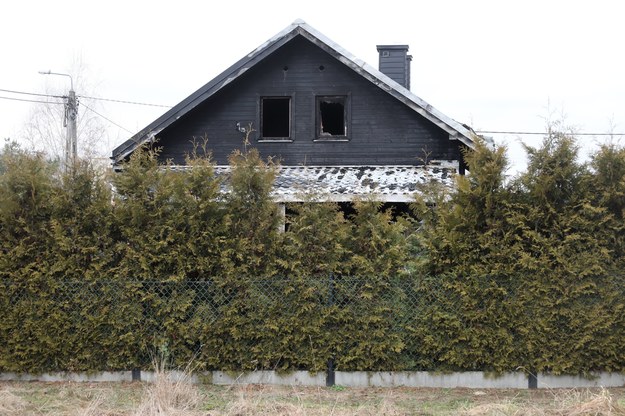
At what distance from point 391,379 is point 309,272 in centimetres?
170

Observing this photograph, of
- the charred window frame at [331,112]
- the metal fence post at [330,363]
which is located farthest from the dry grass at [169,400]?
the charred window frame at [331,112]

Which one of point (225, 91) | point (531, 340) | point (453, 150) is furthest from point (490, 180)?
point (225, 91)

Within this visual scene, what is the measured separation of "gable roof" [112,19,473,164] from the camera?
15695 millimetres

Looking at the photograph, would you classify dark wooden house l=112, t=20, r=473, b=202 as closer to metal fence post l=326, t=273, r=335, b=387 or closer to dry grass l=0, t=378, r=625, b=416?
metal fence post l=326, t=273, r=335, b=387

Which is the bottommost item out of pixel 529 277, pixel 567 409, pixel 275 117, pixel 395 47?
pixel 567 409

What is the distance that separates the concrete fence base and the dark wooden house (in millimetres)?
7300

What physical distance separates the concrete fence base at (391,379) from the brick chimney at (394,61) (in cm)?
1281

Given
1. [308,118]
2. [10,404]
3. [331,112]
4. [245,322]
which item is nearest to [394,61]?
[331,112]

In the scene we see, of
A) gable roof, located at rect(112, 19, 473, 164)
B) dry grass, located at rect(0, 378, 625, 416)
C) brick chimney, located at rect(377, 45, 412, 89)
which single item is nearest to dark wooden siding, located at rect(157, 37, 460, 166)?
gable roof, located at rect(112, 19, 473, 164)

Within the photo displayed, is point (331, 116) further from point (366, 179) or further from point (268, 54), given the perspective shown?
point (366, 179)

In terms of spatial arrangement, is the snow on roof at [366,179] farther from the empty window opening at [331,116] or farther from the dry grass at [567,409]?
the dry grass at [567,409]

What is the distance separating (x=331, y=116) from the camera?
1827cm

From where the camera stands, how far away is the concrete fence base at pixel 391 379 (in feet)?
29.4

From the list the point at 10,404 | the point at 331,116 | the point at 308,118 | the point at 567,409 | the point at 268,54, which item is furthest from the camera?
the point at 331,116
